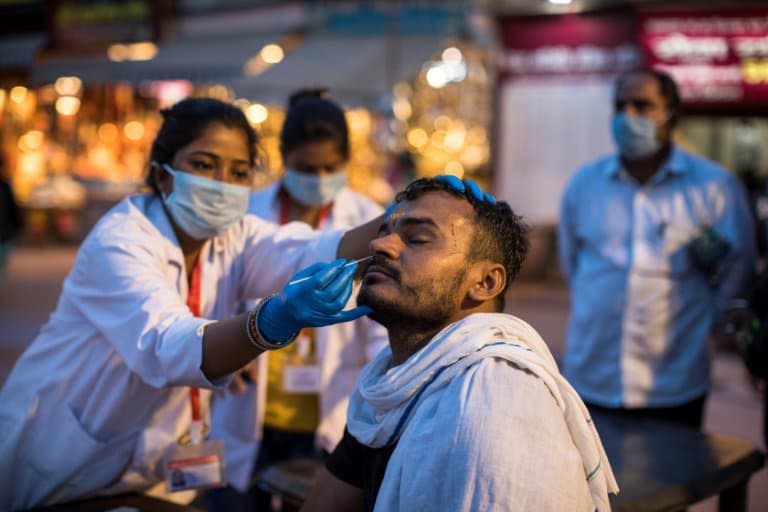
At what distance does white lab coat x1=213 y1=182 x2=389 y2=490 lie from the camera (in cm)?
315

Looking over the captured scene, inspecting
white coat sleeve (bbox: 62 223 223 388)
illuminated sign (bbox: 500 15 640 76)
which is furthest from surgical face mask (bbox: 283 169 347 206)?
illuminated sign (bbox: 500 15 640 76)

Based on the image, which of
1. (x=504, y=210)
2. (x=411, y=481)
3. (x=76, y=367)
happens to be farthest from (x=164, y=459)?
(x=504, y=210)

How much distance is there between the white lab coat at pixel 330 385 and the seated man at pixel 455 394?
1.01 m

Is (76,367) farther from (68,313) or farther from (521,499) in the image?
(521,499)

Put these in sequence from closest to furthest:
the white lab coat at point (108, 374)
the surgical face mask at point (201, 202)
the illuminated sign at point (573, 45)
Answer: the white lab coat at point (108, 374), the surgical face mask at point (201, 202), the illuminated sign at point (573, 45)

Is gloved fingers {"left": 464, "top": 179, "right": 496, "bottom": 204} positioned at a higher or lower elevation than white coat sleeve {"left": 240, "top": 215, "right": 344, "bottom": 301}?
higher

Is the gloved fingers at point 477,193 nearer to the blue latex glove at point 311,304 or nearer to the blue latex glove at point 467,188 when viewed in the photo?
the blue latex glove at point 467,188

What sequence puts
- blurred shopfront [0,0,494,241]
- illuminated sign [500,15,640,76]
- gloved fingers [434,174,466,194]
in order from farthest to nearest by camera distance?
illuminated sign [500,15,640,76] → blurred shopfront [0,0,494,241] → gloved fingers [434,174,466,194]

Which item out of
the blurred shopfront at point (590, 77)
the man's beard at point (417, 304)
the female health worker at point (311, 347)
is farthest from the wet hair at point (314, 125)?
the blurred shopfront at point (590, 77)

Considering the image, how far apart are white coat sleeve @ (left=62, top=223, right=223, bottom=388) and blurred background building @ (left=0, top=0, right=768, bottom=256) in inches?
238

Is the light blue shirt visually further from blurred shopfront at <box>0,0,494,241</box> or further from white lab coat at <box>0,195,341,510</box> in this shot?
blurred shopfront at <box>0,0,494,241</box>

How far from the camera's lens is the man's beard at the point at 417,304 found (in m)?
1.93

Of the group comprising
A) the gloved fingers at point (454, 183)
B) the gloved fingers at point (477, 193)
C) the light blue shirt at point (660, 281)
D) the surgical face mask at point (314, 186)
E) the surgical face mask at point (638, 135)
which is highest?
the surgical face mask at point (638, 135)

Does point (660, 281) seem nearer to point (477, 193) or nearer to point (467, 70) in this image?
point (477, 193)
